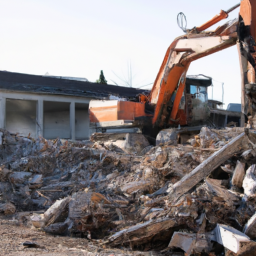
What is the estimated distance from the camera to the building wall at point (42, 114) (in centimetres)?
1786

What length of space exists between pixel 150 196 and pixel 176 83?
550 centimetres

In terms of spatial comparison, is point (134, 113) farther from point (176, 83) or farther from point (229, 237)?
point (229, 237)

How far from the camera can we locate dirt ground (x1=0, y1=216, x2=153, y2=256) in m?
3.73

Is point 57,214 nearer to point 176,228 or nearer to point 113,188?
point 113,188

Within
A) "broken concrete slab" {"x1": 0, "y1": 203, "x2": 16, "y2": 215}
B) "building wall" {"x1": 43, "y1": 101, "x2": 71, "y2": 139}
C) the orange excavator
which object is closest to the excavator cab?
the orange excavator

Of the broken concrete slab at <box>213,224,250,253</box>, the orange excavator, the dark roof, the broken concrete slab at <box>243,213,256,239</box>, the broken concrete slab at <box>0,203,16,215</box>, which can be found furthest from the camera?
the dark roof

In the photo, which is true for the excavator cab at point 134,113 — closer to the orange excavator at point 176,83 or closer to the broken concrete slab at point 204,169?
the orange excavator at point 176,83

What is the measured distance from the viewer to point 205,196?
4734 mm

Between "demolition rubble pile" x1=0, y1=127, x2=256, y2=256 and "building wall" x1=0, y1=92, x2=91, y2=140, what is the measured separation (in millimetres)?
10526

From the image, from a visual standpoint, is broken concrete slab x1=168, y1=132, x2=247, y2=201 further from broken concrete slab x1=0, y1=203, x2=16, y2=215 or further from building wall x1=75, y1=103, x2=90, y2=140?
building wall x1=75, y1=103, x2=90, y2=140

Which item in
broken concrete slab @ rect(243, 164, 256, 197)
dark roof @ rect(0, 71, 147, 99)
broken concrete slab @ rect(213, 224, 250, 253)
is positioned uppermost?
dark roof @ rect(0, 71, 147, 99)

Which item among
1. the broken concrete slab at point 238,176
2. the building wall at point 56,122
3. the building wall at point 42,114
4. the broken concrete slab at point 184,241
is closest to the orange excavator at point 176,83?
the broken concrete slab at point 238,176

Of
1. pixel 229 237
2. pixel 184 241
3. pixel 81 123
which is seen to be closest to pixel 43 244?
pixel 184 241

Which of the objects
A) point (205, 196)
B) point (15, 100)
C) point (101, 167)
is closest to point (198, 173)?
point (205, 196)
